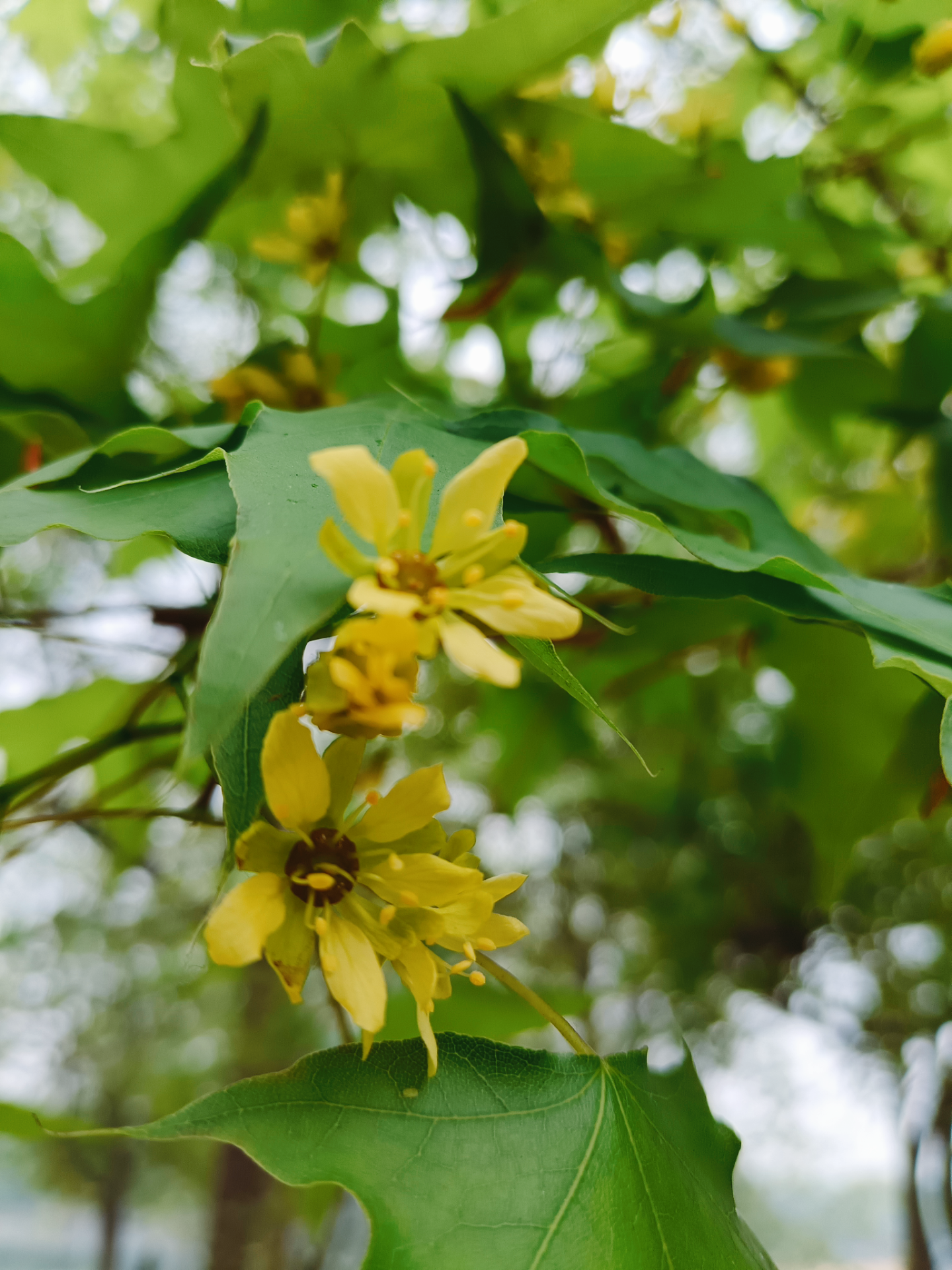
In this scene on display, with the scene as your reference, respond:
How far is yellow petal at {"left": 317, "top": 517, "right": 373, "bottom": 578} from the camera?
0.41ft

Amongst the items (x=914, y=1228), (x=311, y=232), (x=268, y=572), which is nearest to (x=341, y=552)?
(x=268, y=572)

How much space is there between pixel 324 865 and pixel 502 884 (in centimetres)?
3

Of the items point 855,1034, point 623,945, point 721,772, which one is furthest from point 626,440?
point 623,945

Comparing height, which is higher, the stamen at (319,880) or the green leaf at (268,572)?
the green leaf at (268,572)

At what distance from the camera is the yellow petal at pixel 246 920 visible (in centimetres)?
13

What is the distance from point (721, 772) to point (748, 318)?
44 cm

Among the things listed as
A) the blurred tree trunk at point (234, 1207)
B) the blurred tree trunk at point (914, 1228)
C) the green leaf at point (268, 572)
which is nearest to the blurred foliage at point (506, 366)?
the green leaf at point (268, 572)

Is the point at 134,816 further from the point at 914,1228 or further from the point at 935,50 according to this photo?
the point at 914,1228

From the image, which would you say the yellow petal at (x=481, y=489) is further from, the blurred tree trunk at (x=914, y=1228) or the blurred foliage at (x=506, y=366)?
the blurred tree trunk at (x=914, y=1228)

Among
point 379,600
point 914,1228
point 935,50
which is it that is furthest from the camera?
point 914,1228

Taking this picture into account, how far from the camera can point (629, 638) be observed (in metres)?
0.37

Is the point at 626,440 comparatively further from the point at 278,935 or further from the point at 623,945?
the point at 623,945

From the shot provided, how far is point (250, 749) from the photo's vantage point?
0.14m

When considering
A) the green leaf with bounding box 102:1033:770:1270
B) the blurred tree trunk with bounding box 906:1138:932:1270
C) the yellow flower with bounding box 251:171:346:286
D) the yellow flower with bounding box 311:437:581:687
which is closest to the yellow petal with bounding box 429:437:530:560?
the yellow flower with bounding box 311:437:581:687
